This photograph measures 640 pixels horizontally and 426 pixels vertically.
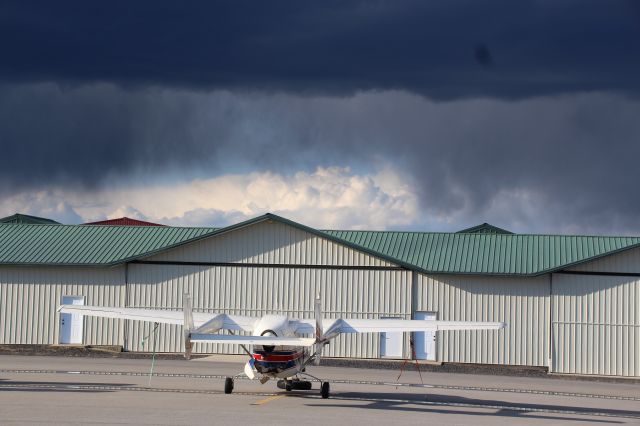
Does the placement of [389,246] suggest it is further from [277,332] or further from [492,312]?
[277,332]

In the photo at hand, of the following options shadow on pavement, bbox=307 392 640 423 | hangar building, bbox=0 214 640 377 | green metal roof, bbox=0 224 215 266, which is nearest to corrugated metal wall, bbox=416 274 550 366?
hangar building, bbox=0 214 640 377

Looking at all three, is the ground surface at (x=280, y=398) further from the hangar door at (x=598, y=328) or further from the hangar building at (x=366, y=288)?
the hangar building at (x=366, y=288)

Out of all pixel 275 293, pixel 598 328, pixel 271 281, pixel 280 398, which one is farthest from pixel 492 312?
pixel 280 398

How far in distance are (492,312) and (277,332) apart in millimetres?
20791

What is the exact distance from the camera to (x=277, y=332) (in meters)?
25.8

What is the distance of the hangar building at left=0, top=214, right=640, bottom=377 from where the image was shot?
43.4 metres

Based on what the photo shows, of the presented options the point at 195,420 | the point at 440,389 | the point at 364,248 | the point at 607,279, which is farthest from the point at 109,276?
the point at 195,420

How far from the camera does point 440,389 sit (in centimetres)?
3219

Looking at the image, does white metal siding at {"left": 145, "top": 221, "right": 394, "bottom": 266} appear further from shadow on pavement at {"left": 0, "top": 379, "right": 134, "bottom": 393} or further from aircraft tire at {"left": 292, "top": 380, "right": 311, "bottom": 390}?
aircraft tire at {"left": 292, "top": 380, "right": 311, "bottom": 390}

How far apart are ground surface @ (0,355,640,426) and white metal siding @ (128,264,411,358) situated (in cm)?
568

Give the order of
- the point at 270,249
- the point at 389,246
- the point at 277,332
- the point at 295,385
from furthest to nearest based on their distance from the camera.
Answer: the point at 389,246 → the point at 270,249 → the point at 295,385 → the point at 277,332

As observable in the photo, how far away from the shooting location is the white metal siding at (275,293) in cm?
4488

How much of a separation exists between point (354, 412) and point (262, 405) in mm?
2404

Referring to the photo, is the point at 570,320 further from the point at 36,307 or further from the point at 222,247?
the point at 36,307
